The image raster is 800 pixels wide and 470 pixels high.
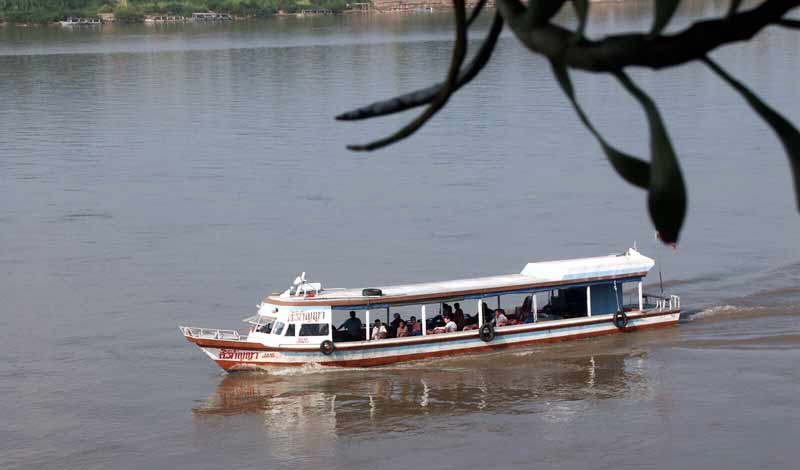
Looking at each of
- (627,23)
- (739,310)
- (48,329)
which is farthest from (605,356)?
(627,23)

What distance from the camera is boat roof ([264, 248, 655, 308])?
78.0 feet

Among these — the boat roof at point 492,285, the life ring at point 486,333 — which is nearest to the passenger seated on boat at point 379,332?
the boat roof at point 492,285

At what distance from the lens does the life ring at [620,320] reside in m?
25.9

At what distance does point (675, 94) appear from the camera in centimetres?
5803

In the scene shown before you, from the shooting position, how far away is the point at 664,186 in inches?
86.8

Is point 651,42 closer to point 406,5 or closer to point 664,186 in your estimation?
point 664,186

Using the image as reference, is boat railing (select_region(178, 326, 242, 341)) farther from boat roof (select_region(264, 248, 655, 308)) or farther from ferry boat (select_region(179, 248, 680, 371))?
boat roof (select_region(264, 248, 655, 308))

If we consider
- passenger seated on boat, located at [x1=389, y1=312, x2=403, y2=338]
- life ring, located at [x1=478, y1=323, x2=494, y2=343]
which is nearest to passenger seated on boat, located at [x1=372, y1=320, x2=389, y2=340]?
passenger seated on boat, located at [x1=389, y1=312, x2=403, y2=338]

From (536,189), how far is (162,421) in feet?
61.8

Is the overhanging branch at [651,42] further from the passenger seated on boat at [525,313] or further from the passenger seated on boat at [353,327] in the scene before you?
the passenger seated on boat at [525,313]

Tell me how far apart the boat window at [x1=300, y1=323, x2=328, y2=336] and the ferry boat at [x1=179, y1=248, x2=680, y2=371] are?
2 cm

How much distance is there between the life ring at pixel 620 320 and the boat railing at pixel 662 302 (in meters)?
0.86

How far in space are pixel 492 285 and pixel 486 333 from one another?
3.25ft

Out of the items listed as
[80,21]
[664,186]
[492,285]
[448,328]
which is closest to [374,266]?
[492,285]
